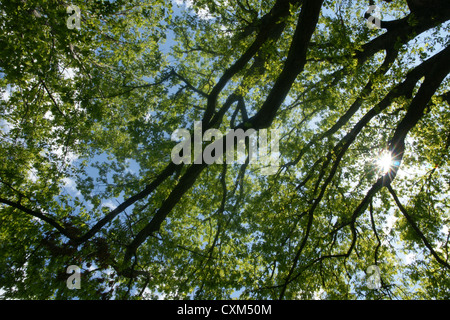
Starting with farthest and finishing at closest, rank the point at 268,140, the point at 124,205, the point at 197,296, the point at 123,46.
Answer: the point at 268,140
the point at 123,46
the point at 197,296
the point at 124,205

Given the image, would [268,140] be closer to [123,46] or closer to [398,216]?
[398,216]

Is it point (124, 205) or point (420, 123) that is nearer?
point (124, 205)

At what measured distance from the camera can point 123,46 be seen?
1092cm

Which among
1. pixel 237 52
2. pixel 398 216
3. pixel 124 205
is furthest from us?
pixel 237 52

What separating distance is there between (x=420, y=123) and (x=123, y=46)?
40.3ft

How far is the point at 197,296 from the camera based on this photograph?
7.68 metres

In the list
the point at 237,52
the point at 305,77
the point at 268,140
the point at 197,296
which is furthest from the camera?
the point at 268,140

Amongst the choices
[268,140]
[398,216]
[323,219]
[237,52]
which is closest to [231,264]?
[323,219]

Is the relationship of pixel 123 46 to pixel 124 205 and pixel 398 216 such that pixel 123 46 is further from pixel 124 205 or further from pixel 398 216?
pixel 398 216

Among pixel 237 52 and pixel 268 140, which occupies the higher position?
pixel 237 52

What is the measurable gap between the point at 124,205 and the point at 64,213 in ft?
Result: 6.48
